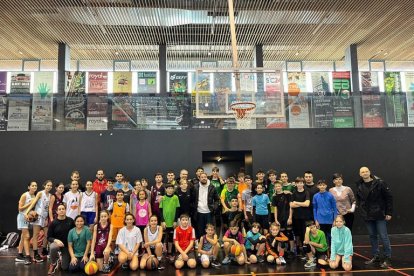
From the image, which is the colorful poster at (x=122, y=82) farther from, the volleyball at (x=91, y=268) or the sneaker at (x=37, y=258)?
the volleyball at (x=91, y=268)

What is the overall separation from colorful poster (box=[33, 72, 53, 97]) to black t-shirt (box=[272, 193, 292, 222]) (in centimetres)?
692

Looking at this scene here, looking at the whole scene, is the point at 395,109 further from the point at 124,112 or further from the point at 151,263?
the point at 151,263

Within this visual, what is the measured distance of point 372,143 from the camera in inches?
401

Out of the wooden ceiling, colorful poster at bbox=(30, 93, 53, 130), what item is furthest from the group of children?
the wooden ceiling

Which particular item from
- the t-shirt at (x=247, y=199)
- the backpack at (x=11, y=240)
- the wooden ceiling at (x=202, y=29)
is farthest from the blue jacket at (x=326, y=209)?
the backpack at (x=11, y=240)

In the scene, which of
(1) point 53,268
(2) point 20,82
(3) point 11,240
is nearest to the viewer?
(1) point 53,268

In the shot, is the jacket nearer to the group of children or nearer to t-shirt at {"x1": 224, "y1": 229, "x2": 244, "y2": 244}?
the group of children

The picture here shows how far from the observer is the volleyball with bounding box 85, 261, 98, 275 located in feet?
18.9

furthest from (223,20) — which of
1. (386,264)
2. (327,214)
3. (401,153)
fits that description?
(386,264)

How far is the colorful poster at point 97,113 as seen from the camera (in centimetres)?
991

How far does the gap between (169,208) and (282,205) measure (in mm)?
2167

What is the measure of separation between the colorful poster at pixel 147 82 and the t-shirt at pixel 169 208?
20.1ft

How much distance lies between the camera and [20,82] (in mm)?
11445

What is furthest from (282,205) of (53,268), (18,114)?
(18,114)
